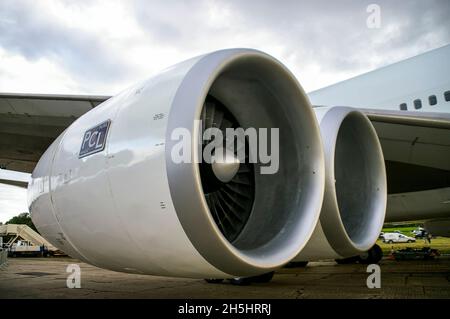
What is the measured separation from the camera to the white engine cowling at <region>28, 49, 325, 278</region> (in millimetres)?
2195

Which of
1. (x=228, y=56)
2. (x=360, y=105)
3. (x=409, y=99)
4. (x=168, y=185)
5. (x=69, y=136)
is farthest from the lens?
(x=360, y=105)

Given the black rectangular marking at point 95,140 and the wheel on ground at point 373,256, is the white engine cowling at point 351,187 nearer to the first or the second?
the black rectangular marking at point 95,140

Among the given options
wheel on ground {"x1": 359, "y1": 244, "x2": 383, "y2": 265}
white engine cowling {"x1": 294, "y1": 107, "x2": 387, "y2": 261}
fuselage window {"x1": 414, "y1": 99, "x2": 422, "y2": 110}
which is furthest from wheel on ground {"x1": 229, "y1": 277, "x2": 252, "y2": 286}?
wheel on ground {"x1": 359, "y1": 244, "x2": 383, "y2": 265}

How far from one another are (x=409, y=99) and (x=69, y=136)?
6.27 meters

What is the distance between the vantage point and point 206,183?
2777 millimetres

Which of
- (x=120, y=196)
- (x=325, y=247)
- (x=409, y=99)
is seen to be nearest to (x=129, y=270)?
(x=120, y=196)

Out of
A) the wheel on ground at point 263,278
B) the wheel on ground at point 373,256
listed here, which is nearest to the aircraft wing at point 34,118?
the wheel on ground at point 263,278

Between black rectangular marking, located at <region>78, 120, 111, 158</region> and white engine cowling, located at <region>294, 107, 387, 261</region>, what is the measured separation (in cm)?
166

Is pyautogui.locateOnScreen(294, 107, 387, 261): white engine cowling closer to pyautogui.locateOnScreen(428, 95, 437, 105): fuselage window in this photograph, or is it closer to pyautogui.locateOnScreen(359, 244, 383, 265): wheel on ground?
pyautogui.locateOnScreen(428, 95, 437, 105): fuselage window

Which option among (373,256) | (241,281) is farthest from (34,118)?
(373,256)

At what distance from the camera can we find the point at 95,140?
282cm

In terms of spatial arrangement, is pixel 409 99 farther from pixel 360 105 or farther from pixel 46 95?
pixel 46 95
